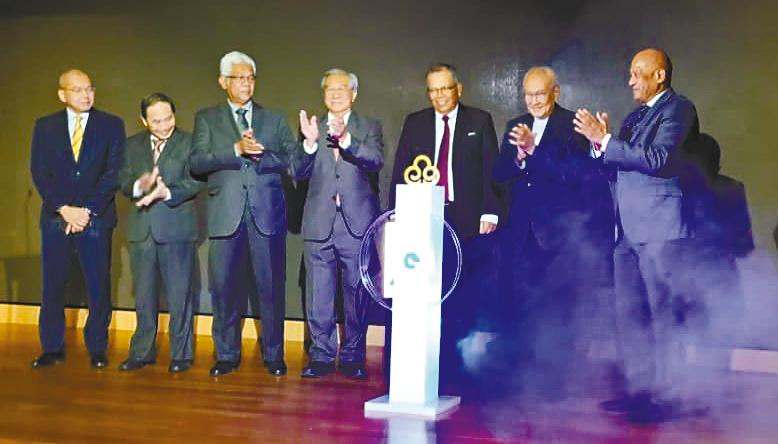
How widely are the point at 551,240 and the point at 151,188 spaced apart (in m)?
2.48

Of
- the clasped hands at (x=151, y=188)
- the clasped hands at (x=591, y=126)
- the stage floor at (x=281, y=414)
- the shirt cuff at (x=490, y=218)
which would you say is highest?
the clasped hands at (x=591, y=126)

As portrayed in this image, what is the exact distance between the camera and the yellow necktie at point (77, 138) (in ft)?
22.3

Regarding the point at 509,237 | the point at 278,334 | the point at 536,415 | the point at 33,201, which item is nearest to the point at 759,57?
the point at 509,237

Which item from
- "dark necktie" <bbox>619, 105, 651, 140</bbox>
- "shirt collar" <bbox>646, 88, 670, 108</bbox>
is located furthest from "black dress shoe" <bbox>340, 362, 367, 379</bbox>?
"shirt collar" <bbox>646, 88, 670, 108</bbox>

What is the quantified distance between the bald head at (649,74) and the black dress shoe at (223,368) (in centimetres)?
289

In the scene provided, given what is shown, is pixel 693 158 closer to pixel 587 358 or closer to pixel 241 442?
pixel 587 358

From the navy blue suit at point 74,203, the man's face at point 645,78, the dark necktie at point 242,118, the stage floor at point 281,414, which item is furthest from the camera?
Answer: the navy blue suit at point 74,203

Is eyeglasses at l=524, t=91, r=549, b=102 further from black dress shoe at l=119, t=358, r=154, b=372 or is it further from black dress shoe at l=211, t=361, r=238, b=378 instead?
black dress shoe at l=119, t=358, r=154, b=372

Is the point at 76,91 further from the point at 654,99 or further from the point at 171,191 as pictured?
the point at 654,99

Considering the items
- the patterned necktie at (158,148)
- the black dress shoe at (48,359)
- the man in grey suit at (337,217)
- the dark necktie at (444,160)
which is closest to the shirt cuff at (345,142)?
the man in grey suit at (337,217)

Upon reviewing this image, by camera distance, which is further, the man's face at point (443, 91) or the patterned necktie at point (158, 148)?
the man's face at point (443, 91)

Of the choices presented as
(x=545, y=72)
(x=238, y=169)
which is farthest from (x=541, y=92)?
(x=238, y=169)

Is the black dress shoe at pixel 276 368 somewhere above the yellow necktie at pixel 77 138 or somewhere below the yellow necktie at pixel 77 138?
below

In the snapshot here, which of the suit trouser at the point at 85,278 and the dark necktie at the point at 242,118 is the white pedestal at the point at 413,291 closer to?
the dark necktie at the point at 242,118
